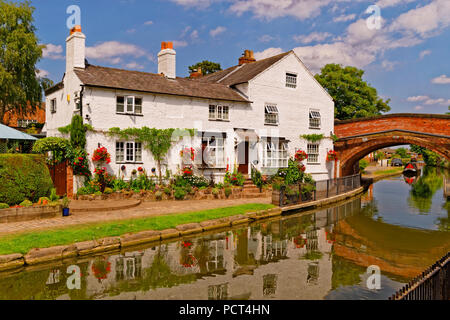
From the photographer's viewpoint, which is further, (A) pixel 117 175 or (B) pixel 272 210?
(A) pixel 117 175

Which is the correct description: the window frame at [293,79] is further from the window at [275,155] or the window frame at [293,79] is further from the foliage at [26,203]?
the foliage at [26,203]

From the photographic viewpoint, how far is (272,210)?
57.5ft

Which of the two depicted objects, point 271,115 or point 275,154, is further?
point 271,115

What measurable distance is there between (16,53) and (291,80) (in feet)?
78.3

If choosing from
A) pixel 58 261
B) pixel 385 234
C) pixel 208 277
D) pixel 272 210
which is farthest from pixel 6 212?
pixel 385 234

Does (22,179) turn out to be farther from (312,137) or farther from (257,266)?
(312,137)

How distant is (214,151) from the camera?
22.7 m

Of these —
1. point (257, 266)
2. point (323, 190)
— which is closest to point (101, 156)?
point (257, 266)

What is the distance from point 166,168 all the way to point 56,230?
958cm

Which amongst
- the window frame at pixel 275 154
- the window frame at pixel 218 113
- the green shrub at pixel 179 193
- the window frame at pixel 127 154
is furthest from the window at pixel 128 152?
the window frame at pixel 275 154

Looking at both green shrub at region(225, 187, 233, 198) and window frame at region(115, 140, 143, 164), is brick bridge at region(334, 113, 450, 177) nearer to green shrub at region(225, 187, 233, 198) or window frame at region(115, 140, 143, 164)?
green shrub at region(225, 187, 233, 198)

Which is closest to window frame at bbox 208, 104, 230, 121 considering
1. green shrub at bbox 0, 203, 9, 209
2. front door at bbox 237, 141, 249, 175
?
front door at bbox 237, 141, 249, 175

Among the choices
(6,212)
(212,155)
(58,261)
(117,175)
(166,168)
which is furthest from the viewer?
(212,155)
